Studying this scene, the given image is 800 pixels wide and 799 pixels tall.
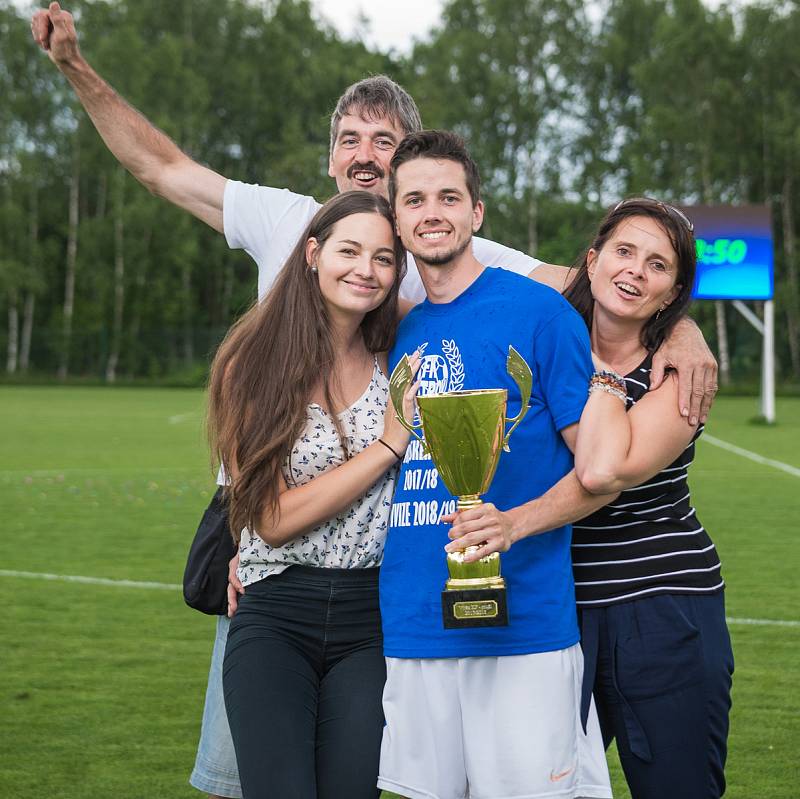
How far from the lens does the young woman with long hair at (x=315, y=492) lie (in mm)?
2926

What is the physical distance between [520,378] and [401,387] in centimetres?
29

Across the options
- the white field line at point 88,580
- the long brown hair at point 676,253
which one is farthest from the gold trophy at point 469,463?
the white field line at point 88,580

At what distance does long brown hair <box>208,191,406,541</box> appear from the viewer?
10.1 feet

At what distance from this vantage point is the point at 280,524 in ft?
9.99

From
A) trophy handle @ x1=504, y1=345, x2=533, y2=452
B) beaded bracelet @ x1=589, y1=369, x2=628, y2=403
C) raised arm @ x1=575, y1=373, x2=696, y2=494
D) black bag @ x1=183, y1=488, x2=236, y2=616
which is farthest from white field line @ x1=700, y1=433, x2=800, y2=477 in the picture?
trophy handle @ x1=504, y1=345, x2=533, y2=452

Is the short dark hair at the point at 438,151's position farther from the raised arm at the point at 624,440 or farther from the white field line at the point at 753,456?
the white field line at the point at 753,456

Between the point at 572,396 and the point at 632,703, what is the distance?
76 centimetres

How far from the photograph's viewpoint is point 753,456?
18.4 meters

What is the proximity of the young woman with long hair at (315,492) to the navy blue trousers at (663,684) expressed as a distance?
0.55 metres

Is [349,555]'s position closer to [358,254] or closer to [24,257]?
[358,254]

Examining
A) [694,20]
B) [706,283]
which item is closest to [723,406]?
[706,283]

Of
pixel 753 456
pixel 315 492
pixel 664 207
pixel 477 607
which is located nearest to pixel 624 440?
pixel 477 607

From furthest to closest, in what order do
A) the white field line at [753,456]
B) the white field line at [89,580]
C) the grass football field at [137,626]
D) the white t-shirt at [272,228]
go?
1. the white field line at [753,456]
2. the white field line at [89,580]
3. the grass football field at [137,626]
4. the white t-shirt at [272,228]

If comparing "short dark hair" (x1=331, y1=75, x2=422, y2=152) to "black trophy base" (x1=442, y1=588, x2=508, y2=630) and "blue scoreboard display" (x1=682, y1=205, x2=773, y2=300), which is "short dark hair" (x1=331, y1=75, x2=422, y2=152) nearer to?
"black trophy base" (x1=442, y1=588, x2=508, y2=630)
